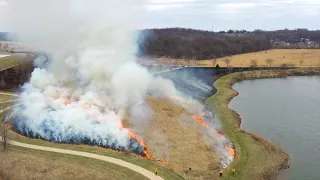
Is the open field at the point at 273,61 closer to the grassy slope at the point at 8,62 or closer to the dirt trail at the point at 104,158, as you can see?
the grassy slope at the point at 8,62

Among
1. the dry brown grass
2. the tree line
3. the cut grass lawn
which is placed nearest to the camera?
the cut grass lawn

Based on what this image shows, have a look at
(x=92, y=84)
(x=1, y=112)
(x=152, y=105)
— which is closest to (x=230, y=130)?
(x=152, y=105)

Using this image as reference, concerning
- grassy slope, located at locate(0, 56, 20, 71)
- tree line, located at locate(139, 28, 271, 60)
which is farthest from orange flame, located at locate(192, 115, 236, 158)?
tree line, located at locate(139, 28, 271, 60)

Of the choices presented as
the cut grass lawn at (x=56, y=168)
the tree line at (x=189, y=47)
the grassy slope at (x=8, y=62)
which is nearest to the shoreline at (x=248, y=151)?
the cut grass lawn at (x=56, y=168)

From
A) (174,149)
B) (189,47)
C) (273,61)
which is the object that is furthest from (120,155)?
(189,47)

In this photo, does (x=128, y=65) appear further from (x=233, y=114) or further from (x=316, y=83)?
(x=316, y=83)

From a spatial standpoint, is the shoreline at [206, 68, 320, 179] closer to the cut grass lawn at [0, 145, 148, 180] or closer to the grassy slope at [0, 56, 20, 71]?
the cut grass lawn at [0, 145, 148, 180]
